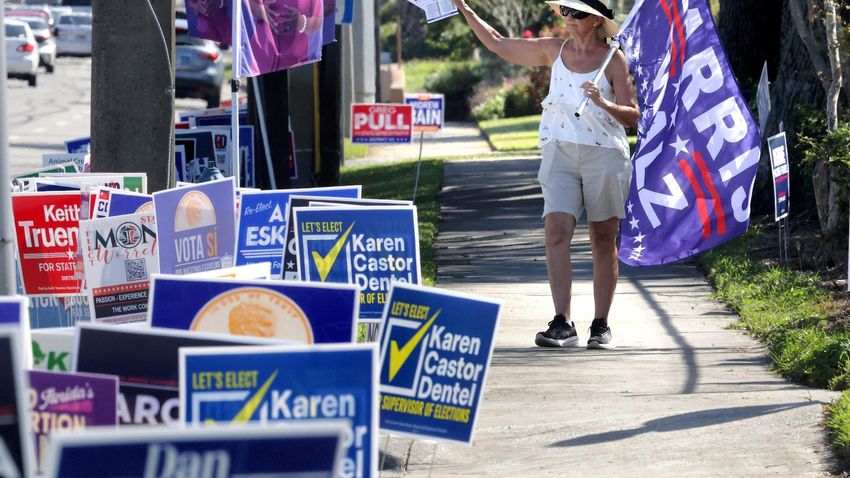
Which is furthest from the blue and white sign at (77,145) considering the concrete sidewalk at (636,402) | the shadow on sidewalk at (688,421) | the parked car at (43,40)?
the parked car at (43,40)

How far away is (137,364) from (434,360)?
4.67 feet

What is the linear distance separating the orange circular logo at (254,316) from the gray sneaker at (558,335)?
3.54 meters

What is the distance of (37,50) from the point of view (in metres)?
42.7

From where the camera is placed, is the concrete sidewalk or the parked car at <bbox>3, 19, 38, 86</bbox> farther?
the parked car at <bbox>3, 19, 38, 86</bbox>

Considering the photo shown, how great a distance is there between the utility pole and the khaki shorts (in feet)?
8.09

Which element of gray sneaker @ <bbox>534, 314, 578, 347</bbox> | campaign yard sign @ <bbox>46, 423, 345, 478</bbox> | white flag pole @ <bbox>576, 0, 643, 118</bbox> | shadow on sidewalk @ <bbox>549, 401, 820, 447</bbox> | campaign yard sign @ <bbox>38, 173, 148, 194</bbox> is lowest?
shadow on sidewalk @ <bbox>549, 401, 820, 447</bbox>

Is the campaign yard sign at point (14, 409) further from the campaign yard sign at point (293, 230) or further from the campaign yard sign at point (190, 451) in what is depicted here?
the campaign yard sign at point (293, 230)

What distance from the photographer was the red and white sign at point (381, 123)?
1631cm

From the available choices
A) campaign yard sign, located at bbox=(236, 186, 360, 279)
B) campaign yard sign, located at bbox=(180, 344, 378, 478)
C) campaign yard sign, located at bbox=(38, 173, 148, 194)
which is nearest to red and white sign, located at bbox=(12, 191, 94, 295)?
campaign yard sign, located at bbox=(38, 173, 148, 194)

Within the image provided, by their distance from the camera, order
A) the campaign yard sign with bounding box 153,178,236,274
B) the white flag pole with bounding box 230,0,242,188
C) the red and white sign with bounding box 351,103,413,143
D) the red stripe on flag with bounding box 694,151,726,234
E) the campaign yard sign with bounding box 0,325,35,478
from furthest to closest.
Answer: the red and white sign with bounding box 351,103,413,143
the white flag pole with bounding box 230,0,242,188
the red stripe on flag with bounding box 694,151,726,234
the campaign yard sign with bounding box 153,178,236,274
the campaign yard sign with bounding box 0,325,35,478

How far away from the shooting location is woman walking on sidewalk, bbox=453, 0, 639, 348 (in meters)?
7.64

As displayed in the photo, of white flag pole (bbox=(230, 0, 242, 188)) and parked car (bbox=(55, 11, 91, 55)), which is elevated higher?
parked car (bbox=(55, 11, 91, 55))

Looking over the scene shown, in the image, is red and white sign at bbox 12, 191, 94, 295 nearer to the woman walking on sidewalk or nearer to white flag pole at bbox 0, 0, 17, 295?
white flag pole at bbox 0, 0, 17, 295

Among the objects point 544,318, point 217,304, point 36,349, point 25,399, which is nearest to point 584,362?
point 544,318
